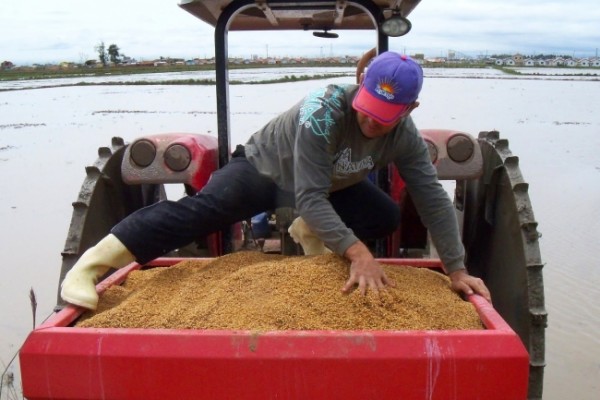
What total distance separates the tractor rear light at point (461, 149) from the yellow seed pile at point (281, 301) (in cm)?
108

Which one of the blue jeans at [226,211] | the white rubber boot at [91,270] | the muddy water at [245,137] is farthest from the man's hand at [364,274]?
the muddy water at [245,137]

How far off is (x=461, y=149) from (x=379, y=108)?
128 centimetres

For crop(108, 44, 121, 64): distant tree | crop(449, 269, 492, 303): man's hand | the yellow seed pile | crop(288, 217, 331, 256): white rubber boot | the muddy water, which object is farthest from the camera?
crop(108, 44, 121, 64): distant tree

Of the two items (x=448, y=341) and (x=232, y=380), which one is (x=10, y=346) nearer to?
(x=232, y=380)

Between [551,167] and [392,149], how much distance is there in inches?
307

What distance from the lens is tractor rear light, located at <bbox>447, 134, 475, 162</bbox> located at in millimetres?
3604

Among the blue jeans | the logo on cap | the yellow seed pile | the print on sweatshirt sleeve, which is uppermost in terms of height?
the logo on cap

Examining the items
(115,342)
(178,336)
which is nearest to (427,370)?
(178,336)

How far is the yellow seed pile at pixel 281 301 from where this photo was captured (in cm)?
215

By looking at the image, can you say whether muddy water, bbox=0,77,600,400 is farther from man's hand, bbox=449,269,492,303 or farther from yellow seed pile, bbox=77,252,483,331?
yellow seed pile, bbox=77,252,483,331

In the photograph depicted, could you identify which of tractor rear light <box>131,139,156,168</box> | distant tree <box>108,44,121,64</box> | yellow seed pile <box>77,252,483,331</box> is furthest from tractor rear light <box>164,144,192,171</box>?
distant tree <box>108,44,121,64</box>

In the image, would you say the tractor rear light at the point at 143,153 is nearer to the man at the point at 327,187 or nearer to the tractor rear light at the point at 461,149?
the man at the point at 327,187

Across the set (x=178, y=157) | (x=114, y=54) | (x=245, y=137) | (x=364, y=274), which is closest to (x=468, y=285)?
(x=364, y=274)

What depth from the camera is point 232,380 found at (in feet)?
6.37
